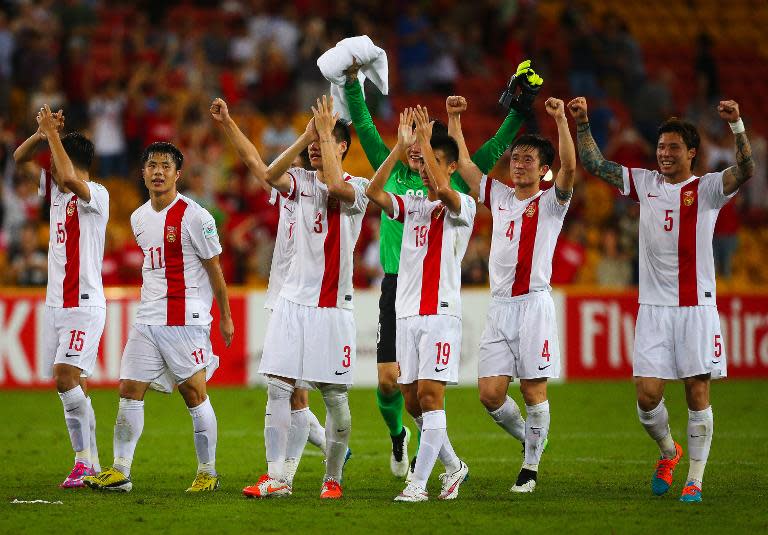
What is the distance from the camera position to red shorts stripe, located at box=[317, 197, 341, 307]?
8961mm

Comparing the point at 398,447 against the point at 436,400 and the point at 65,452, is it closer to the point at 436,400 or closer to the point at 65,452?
the point at 436,400

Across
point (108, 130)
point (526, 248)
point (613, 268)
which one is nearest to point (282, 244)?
point (526, 248)

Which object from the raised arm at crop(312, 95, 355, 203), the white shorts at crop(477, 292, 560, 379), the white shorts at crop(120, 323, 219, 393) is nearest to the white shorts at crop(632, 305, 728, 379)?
the white shorts at crop(477, 292, 560, 379)

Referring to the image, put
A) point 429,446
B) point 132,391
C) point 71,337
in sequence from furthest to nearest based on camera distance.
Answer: point 71,337 < point 132,391 < point 429,446

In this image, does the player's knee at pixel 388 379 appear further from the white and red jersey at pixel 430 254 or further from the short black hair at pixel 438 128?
the short black hair at pixel 438 128

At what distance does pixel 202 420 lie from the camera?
928cm

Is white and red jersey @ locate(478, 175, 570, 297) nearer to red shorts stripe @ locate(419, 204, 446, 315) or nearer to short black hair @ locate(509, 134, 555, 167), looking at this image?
short black hair @ locate(509, 134, 555, 167)

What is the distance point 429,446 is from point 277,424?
1046 mm

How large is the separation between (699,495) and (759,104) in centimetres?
1902

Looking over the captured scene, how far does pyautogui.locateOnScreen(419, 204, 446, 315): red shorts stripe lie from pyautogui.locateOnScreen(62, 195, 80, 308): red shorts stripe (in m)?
2.60

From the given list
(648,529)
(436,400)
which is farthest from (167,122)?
(648,529)

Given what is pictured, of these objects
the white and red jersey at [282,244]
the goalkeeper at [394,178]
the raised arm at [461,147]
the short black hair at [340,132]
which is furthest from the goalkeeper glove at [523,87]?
the white and red jersey at [282,244]

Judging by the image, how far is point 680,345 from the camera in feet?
29.2

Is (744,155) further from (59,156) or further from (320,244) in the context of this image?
(59,156)
